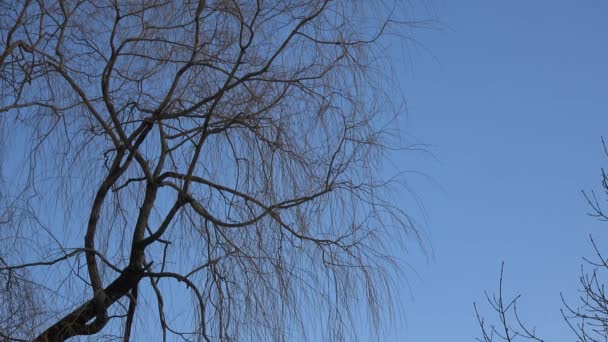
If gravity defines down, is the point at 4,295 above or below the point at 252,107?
below

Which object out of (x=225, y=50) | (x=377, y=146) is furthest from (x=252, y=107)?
(x=377, y=146)

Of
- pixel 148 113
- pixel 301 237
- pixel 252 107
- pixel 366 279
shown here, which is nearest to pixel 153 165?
pixel 148 113

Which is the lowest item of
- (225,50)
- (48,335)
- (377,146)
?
(48,335)

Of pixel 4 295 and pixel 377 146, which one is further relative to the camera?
pixel 377 146

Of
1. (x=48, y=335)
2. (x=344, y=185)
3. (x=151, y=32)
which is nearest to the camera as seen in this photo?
(x=48, y=335)

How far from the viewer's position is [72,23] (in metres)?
3.75

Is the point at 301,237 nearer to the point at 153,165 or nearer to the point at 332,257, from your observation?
the point at 332,257

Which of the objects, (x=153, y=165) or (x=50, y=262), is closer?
(x=50, y=262)

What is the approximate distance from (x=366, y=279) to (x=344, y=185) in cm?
35

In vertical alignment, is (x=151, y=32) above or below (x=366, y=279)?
above

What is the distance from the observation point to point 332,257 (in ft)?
11.1

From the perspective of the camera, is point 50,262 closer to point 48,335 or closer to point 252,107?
point 48,335

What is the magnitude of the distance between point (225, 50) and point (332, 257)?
0.89 m

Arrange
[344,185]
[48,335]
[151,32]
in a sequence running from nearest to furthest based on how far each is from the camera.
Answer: [48,335] → [344,185] → [151,32]
